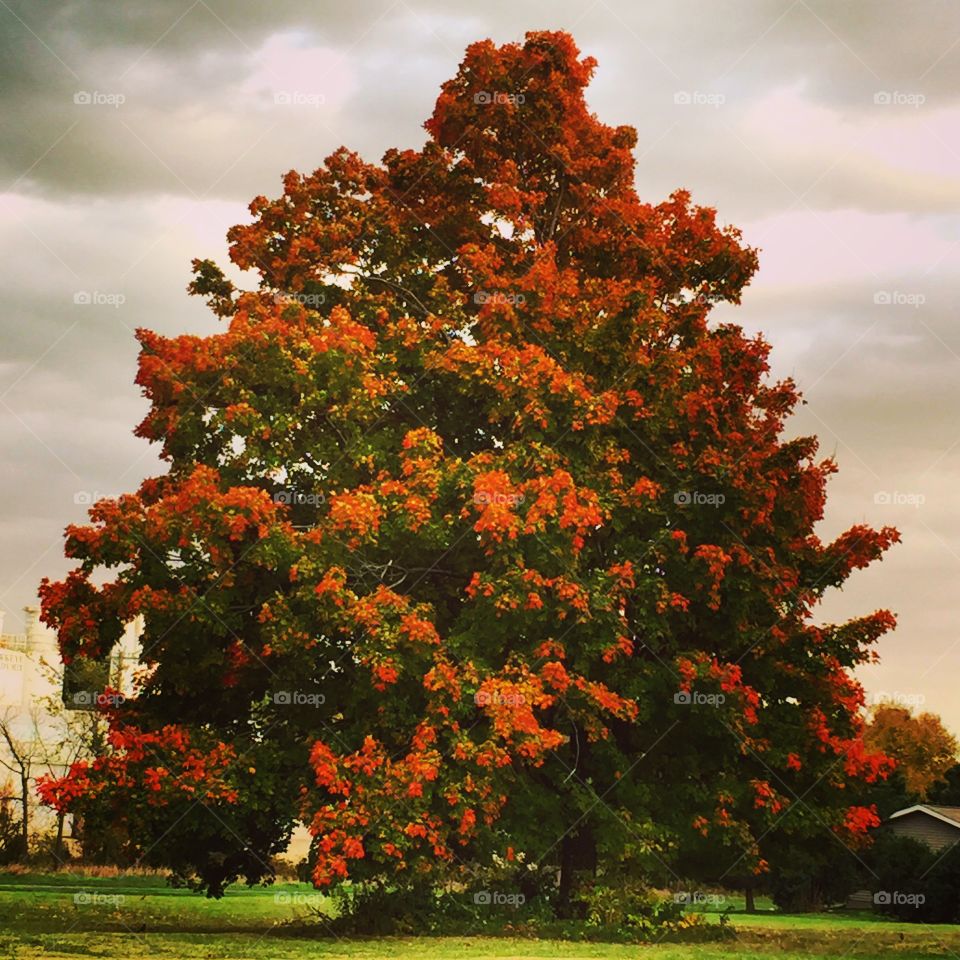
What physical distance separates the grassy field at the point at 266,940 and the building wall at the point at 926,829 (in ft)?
46.6

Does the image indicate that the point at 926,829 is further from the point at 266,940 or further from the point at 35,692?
the point at 35,692

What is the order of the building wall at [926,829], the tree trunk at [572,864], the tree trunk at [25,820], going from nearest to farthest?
the tree trunk at [572,864], the building wall at [926,829], the tree trunk at [25,820]

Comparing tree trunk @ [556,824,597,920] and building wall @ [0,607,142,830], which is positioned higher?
building wall @ [0,607,142,830]

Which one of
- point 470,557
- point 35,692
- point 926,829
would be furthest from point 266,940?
point 35,692

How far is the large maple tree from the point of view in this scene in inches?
762

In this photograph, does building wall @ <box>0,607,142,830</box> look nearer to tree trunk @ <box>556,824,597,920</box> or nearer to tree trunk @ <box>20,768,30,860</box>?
tree trunk @ <box>20,768,30,860</box>

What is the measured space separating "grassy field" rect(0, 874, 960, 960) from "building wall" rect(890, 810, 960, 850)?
1422cm

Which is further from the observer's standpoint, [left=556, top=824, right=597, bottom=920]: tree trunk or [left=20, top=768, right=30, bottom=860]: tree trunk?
[left=20, top=768, right=30, bottom=860]: tree trunk

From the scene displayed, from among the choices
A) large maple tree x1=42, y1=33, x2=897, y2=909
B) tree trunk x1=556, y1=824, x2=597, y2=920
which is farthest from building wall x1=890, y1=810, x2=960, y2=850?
tree trunk x1=556, y1=824, x2=597, y2=920

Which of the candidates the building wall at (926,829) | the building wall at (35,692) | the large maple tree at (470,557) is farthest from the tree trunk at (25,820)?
the building wall at (926,829)

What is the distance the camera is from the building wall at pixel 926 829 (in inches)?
1655

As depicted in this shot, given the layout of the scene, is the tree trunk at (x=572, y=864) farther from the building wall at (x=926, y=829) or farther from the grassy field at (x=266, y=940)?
the building wall at (x=926, y=829)

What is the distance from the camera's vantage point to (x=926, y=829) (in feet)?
142

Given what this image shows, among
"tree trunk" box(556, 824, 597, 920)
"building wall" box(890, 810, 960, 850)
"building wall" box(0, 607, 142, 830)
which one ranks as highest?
"building wall" box(0, 607, 142, 830)
